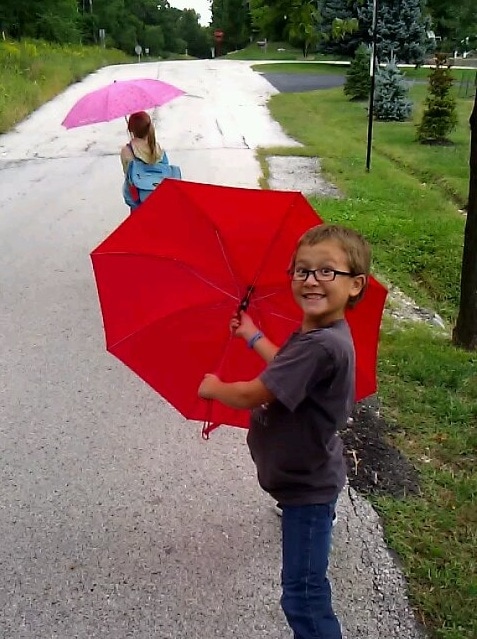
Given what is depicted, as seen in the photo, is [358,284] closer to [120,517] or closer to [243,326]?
[243,326]

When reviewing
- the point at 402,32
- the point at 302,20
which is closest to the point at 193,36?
the point at 402,32

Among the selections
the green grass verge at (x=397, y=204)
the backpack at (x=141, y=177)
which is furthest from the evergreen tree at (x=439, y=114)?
the backpack at (x=141, y=177)

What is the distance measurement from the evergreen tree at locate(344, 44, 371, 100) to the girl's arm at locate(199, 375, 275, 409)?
2178 cm

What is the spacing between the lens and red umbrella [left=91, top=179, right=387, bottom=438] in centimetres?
241

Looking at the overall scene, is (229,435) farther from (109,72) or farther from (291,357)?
(109,72)

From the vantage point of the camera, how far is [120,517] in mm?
3441

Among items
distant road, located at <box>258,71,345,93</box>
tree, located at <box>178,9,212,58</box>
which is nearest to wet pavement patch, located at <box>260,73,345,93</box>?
distant road, located at <box>258,71,345,93</box>

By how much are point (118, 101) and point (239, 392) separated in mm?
4615

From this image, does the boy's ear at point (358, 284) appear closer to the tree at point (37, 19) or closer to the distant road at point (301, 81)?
the distant road at point (301, 81)

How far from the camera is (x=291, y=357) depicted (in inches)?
78.9

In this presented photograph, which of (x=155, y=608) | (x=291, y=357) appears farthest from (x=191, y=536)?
(x=291, y=357)

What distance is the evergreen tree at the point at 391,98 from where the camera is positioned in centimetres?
1891

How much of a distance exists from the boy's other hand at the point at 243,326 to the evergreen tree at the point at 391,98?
58.4 feet

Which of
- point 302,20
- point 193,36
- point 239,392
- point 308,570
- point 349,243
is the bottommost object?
point 193,36
